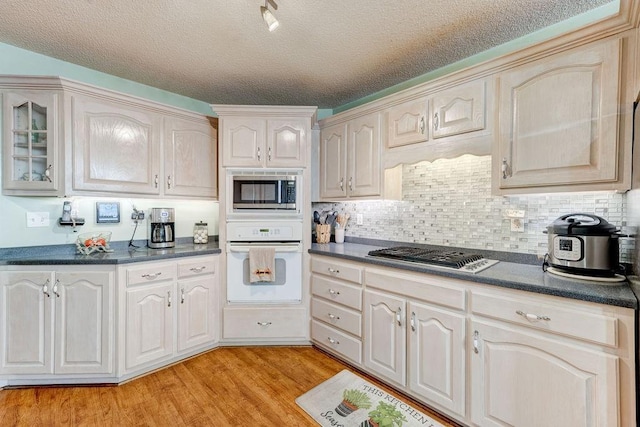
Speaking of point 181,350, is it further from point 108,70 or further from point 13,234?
point 108,70

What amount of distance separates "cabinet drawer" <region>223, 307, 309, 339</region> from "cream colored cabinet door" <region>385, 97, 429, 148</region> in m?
1.79

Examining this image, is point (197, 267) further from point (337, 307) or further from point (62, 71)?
point (62, 71)

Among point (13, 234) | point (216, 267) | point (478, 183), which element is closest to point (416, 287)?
point (478, 183)

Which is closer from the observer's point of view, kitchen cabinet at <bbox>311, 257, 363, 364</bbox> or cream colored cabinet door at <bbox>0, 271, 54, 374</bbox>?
cream colored cabinet door at <bbox>0, 271, 54, 374</bbox>

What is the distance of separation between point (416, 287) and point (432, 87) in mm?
1386

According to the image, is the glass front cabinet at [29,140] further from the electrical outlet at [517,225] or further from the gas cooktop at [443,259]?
the electrical outlet at [517,225]

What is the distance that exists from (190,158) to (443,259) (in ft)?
7.67

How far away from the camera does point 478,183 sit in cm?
216

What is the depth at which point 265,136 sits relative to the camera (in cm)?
270

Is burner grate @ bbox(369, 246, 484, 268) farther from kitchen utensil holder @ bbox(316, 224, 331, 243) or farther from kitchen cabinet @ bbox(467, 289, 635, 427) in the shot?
kitchen utensil holder @ bbox(316, 224, 331, 243)

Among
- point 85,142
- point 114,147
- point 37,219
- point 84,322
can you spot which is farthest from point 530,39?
point 37,219

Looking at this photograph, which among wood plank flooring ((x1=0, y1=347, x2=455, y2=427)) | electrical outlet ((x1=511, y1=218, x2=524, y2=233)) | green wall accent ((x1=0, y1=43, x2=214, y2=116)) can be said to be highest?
green wall accent ((x1=0, y1=43, x2=214, y2=116))

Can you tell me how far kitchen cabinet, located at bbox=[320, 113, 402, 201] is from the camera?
2.51 meters

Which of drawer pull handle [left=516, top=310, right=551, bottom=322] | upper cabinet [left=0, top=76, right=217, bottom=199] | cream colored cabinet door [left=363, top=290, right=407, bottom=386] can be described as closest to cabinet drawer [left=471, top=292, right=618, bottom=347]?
drawer pull handle [left=516, top=310, right=551, bottom=322]
